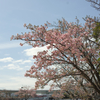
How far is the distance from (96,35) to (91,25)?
8.45ft

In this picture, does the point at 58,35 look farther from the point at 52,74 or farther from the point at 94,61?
the point at 94,61

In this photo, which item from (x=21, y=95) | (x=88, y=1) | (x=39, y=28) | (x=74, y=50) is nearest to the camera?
(x=88, y=1)

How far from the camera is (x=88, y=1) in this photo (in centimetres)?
710

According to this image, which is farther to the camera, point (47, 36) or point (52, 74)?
point (52, 74)

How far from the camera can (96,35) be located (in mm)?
7184

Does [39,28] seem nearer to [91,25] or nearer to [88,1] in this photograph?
[88,1]

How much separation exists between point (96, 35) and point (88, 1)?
1839 mm

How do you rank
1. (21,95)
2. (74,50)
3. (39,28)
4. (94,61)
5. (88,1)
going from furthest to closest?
(21,95)
(94,61)
(39,28)
(74,50)
(88,1)

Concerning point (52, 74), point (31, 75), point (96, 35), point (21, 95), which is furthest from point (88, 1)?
point (21, 95)

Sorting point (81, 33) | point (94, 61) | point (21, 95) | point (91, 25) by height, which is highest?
point (91, 25)

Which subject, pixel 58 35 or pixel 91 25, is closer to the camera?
pixel 58 35

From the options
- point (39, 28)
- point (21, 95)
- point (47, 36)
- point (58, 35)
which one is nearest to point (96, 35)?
point (58, 35)

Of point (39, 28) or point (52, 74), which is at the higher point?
point (39, 28)

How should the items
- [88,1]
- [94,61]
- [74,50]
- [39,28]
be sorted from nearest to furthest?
[88,1]
[74,50]
[39,28]
[94,61]
